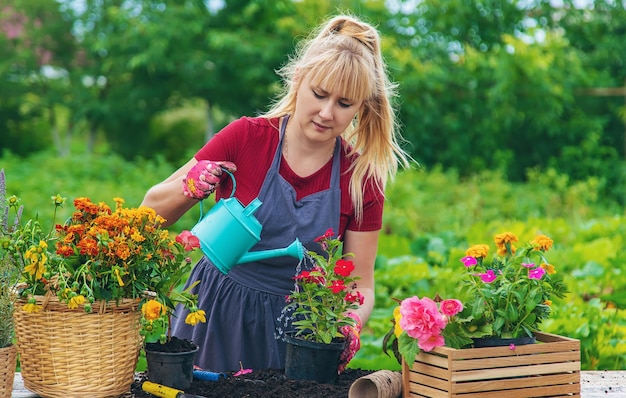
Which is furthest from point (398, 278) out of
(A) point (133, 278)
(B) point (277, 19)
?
(B) point (277, 19)

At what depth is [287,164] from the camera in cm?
217

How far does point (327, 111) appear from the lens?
1.96 m

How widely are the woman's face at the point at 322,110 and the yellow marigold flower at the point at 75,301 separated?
74 centimetres

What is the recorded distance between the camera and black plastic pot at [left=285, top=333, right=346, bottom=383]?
67.1 inches

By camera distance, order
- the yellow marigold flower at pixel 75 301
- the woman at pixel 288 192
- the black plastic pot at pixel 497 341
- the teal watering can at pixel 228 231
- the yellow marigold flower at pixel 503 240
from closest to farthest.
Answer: the yellow marigold flower at pixel 75 301, the black plastic pot at pixel 497 341, the yellow marigold flower at pixel 503 240, the teal watering can at pixel 228 231, the woman at pixel 288 192

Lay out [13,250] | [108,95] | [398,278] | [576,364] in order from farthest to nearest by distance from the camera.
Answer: [108,95] < [398,278] < [576,364] < [13,250]

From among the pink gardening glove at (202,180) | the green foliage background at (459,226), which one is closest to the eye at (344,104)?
the pink gardening glove at (202,180)

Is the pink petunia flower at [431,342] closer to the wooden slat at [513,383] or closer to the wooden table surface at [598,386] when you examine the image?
the wooden slat at [513,383]

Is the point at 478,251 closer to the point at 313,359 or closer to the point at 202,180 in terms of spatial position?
the point at 313,359

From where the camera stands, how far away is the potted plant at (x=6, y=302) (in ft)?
5.16

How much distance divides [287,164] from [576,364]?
88cm

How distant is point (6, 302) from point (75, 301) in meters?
0.17

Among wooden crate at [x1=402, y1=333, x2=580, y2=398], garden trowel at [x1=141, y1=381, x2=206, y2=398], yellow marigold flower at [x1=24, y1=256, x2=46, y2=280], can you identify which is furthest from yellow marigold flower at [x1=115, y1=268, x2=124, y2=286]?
wooden crate at [x1=402, y1=333, x2=580, y2=398]

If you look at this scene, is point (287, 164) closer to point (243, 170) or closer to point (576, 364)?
point (243, 170)
